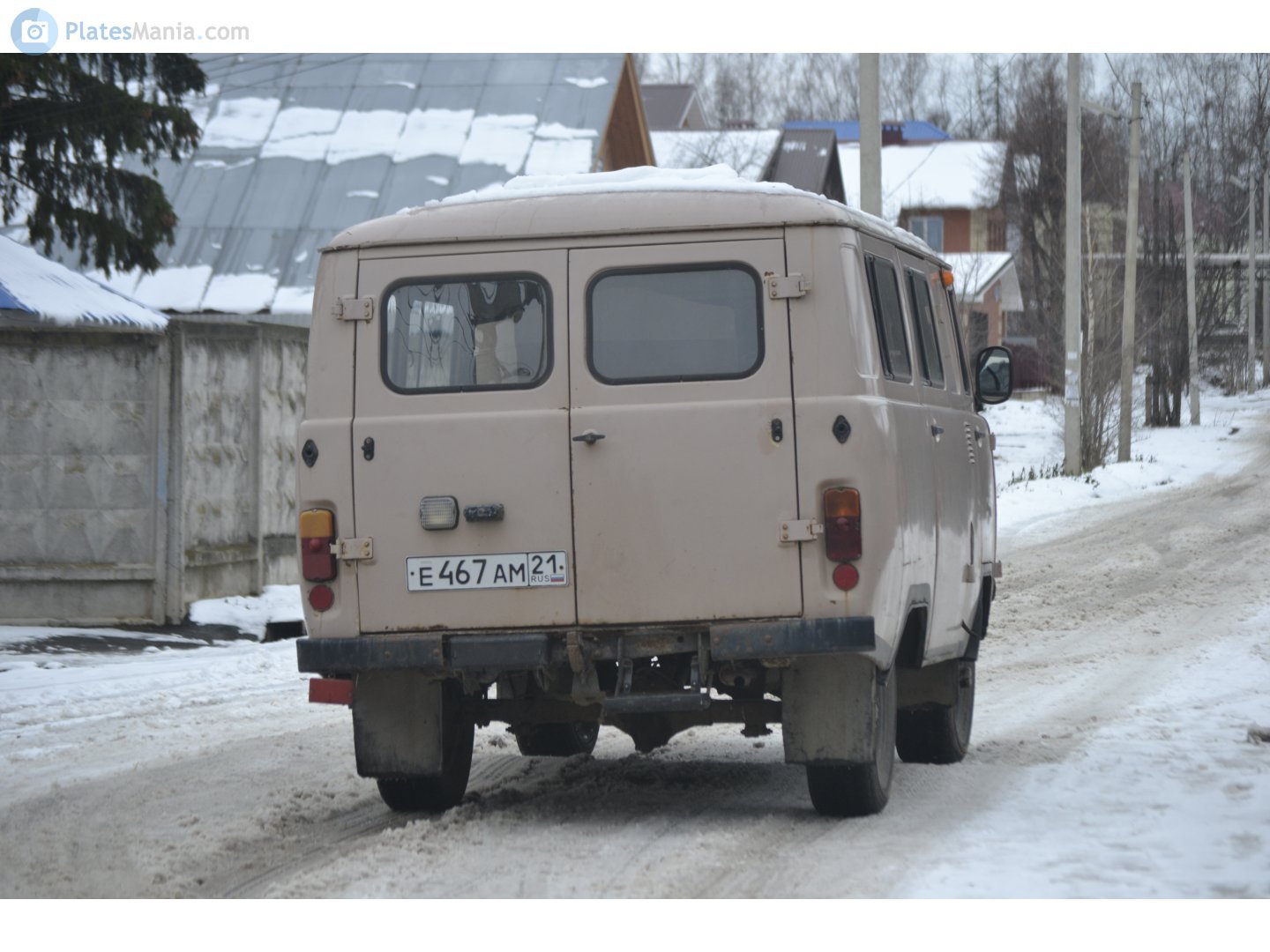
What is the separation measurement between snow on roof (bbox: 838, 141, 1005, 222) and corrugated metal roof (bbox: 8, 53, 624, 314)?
3587 centimetres

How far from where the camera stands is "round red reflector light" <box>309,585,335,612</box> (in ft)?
22.0

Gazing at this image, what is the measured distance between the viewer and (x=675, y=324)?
21.8ft

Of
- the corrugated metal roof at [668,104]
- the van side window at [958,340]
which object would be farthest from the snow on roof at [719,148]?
the van side window at [958,340]

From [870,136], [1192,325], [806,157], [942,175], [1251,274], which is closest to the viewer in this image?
[870,136]

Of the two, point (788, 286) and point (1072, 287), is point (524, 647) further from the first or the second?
point (1072, 287)

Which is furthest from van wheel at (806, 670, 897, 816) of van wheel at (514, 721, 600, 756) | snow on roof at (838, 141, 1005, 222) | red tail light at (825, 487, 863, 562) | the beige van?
snow on roof at (838, 141, 1005, 222)

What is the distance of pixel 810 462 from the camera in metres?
6.36

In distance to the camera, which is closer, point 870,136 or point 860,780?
point 860,780

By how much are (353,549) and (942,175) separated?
62.0 metres

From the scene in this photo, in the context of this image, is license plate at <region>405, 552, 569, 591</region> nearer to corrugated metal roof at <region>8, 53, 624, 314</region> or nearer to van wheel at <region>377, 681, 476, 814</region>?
van wheel at <region>377, 681, 476, 814</region>

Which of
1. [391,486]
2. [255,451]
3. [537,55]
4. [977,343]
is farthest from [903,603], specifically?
[977,343]

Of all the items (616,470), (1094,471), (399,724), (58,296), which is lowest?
(399,724)

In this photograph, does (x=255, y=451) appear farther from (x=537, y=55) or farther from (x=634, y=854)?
(x=537, y=55)

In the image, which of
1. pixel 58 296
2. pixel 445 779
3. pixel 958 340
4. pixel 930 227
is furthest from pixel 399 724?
pixel 930 227
